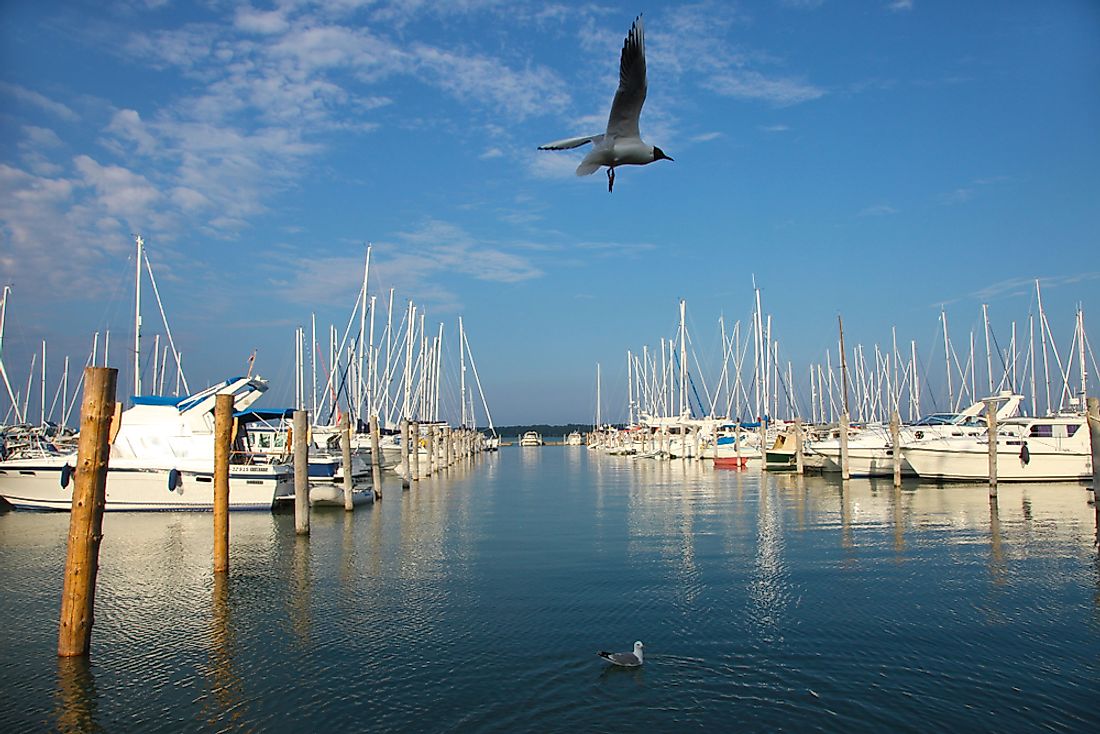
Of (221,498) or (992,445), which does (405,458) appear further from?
(992,445)

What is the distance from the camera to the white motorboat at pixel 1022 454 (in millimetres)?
35656

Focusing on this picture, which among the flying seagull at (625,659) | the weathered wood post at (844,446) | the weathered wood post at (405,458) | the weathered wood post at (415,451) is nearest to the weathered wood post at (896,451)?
the weathered wood post at (844,446)

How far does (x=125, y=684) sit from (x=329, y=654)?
241 centimetres

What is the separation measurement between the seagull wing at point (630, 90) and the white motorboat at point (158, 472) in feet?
68.4

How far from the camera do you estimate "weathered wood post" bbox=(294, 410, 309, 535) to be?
21.9m

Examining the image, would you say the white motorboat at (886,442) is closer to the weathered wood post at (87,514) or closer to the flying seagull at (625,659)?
the flying seagull at (625,659)

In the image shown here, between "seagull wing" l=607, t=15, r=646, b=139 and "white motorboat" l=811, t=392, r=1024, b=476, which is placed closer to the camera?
"seagull wing" l=607, t=15, r=646, b=139

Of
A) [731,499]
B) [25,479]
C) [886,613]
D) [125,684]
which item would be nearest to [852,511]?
[731,499]

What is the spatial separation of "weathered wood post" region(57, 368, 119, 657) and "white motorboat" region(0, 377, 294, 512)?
15.8 m

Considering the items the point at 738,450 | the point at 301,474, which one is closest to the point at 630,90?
the point at 301,474

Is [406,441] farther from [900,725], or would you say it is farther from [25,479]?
[900,725]

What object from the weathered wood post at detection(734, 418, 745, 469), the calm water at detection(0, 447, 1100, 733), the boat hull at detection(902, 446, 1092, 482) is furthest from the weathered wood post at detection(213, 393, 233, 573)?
the weathered wood post at detection(734, 418, 745, 469)

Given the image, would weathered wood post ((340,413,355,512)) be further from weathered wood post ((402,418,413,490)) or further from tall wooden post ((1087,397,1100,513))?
tall wooden post ((1087,397,1100,513))

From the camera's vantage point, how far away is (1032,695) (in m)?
9.43
